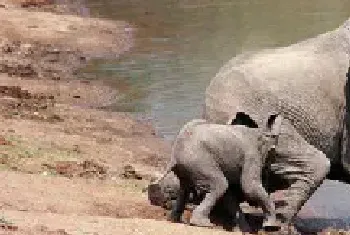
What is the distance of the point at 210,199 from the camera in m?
8.97

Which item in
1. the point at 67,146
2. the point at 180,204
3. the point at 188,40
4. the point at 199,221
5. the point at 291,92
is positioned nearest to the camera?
the point at 199,221

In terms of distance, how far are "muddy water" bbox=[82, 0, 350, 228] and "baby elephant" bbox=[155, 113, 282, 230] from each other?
7.33 feet

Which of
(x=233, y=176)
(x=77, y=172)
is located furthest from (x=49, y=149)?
(x=233, y=176)

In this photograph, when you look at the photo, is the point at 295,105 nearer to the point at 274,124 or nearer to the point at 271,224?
the point at 274,124

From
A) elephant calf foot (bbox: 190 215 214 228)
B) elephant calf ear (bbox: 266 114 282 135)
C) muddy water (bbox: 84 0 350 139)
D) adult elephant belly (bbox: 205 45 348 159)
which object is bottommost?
muddy water (bbox: 84 0 350 139)

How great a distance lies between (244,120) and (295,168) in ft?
2.35

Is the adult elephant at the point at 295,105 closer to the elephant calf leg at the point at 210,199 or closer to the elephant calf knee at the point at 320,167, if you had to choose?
the elephant calf knee at the point at 320,167

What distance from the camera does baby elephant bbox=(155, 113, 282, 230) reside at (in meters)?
8.97

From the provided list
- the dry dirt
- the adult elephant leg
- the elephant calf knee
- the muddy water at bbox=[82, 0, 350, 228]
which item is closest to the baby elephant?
the adult elephant leg

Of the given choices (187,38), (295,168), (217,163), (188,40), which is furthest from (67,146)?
(187,38)

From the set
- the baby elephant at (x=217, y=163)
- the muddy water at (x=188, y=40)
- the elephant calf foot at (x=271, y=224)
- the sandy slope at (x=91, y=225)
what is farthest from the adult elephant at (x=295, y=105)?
the muddy water at (x=188, y=40)

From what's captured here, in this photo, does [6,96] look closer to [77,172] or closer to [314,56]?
[77,172]

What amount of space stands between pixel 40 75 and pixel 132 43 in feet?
18.1

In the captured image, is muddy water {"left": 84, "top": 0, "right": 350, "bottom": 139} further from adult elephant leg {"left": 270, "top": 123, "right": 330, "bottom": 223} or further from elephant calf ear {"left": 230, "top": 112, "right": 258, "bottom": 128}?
elephant calf ear {"left": 230, "top": 112, "right": 258, "bottom": 128}
